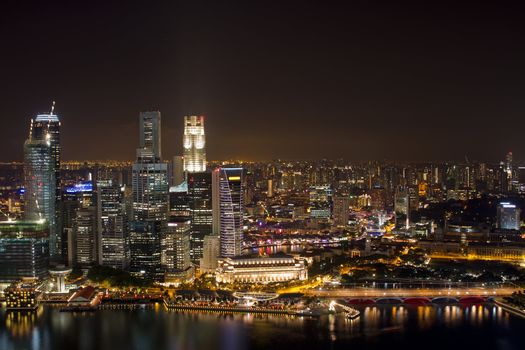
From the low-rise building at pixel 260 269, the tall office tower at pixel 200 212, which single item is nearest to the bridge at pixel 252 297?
the low-rise building at pixel 260 269

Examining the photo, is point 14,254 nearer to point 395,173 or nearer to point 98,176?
point 98,176

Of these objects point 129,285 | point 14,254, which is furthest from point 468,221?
point 14,254

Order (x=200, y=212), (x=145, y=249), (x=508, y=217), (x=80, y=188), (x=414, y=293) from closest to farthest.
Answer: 1. (x=414, y=293)
2. (x=145, y=249)
3. (x=200, y=212)
4. (x=80, y=188)
5. (x=508, y=217)

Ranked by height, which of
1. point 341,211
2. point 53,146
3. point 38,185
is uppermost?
point 53,146

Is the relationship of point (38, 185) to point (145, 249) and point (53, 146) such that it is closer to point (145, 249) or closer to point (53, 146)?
point (53, 146)

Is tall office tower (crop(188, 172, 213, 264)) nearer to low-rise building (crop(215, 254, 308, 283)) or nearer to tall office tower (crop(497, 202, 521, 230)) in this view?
low-rise building (crop(215, 254, 308, 283))

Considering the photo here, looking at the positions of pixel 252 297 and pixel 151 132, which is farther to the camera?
pixel 151 132

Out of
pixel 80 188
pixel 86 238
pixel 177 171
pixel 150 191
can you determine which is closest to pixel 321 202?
pixel 177 171
